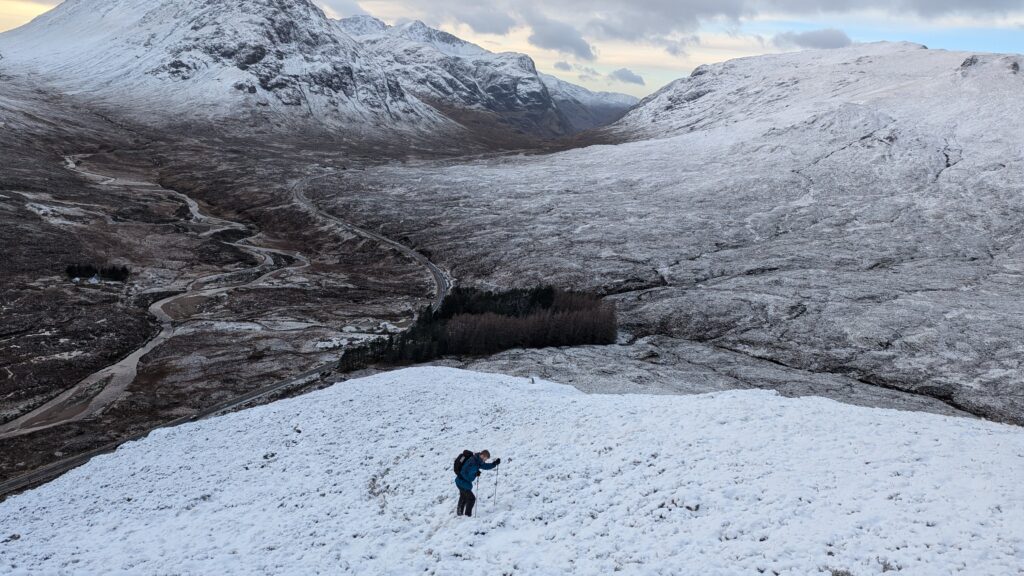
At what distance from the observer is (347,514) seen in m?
22.8

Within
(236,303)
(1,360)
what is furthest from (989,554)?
(236,303)

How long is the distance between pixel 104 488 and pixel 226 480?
5.34m

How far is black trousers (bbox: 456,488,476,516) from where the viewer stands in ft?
67.4

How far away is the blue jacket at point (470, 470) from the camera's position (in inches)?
791

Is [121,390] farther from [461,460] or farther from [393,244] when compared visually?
[393,244]

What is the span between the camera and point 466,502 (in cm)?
2072

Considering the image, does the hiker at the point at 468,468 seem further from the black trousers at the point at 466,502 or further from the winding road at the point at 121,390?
the winding road at the point at 121,390

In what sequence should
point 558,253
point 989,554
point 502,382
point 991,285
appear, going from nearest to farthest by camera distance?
1. point 989,554
2. point 502,382
3. point 991,285
4. point 558,253

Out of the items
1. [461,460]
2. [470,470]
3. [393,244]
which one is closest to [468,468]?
[470,470]

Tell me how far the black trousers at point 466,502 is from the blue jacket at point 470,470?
0.87 ft

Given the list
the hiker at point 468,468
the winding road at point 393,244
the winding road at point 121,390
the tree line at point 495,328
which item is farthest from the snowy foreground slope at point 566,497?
the winding road at point 393,244

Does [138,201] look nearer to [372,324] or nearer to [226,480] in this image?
A: [372,324]

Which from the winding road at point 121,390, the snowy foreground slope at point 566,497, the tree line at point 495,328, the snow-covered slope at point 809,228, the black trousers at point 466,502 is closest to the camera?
the snowy foreground slope at point 566,497

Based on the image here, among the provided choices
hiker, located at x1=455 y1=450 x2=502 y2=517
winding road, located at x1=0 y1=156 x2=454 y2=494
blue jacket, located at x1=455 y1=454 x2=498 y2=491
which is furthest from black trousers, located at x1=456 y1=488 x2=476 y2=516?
winding road, located at x1=0 y1=156 x2=454 y2=494
